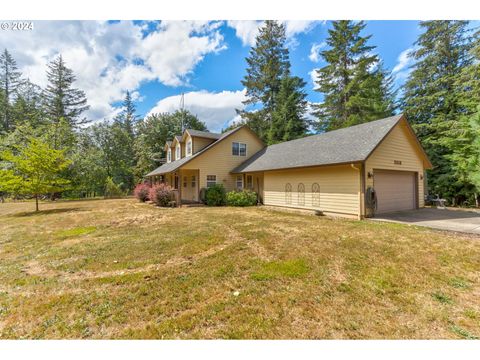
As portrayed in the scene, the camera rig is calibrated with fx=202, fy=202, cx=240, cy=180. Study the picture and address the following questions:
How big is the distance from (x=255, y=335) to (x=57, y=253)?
5.62 meters

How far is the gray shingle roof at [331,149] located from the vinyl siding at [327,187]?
52 centimetres

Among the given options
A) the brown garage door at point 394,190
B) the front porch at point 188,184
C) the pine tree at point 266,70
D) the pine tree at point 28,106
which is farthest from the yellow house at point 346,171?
the pine tree at point 28,106

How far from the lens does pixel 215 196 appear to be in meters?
14.7

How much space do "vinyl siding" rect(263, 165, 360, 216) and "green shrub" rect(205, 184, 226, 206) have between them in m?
3.98

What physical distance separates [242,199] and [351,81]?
1725 centimetres

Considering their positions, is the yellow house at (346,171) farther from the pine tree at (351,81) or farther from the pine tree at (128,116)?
the pine tree at (128,116)

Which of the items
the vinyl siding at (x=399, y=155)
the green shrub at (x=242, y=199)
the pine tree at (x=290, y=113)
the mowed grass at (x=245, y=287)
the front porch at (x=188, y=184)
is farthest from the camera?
the pine tree at (x=290, y=113)

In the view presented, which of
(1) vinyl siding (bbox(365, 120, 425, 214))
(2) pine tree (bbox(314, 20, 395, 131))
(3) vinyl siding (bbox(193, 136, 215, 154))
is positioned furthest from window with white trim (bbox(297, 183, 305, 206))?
(2) pine tree (bbox(314, 20, 395, 131))

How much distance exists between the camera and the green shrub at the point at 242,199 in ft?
47.0

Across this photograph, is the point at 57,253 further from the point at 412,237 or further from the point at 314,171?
the point at 314,171

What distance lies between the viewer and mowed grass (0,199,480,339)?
2461 mm

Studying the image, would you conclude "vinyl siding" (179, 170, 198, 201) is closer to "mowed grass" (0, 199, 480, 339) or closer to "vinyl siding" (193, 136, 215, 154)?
"vinyl siding" (193, 136, 215, 154)

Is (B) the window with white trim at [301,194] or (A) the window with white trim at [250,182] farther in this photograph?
(A) the window with white trim at [250,182]

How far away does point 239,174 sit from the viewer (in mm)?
16859
